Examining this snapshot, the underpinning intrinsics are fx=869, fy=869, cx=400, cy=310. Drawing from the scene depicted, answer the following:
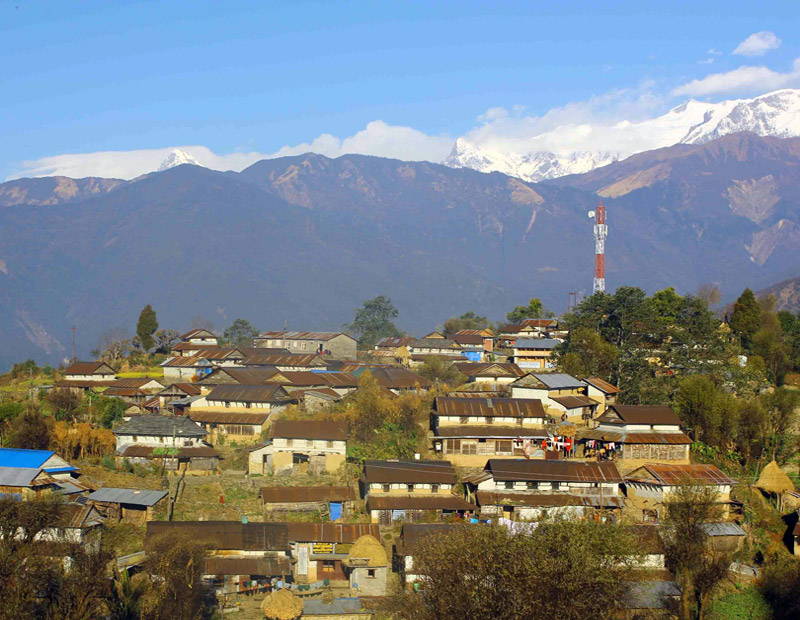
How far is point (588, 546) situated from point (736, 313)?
165 ft

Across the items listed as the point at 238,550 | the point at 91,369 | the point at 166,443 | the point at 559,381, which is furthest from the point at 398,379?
the point at 238,550

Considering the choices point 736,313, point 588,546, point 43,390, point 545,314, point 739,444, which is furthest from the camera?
point 545,314

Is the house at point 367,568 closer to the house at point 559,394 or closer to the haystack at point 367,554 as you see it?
the haystack at point 367,554

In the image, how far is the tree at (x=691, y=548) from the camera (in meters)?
33.7

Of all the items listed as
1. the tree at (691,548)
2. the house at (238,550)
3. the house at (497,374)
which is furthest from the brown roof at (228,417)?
the tree at (691,548)

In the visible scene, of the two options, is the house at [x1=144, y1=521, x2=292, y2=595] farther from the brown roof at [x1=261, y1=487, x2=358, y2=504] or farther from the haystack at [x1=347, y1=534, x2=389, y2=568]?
the brown roof at [x1=261, y1=487, x2=358, y2=504]

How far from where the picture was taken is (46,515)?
3238cm

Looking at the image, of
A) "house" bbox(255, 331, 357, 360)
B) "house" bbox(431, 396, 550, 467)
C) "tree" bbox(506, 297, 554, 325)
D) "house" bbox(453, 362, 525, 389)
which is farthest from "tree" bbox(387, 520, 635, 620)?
"tree" bbox(506, 297, 554, 325)

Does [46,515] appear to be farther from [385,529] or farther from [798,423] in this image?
[798,423]

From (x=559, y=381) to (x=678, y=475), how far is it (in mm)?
13063

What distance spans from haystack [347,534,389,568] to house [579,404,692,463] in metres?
16.0

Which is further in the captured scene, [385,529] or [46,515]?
[385,529]

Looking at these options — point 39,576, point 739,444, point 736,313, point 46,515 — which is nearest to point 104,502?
point 46,515

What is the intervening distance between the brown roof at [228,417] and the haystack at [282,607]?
1830 centimetres
